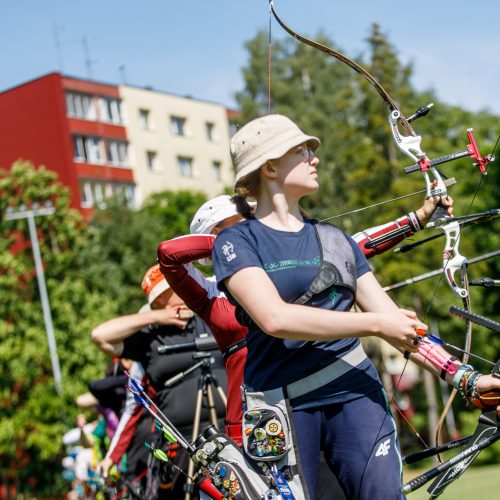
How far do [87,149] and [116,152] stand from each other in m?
3.14

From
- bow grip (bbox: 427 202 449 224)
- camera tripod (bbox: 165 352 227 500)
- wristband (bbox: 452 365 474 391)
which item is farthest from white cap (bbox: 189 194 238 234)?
wristband (bbox: 452 365 474 391)

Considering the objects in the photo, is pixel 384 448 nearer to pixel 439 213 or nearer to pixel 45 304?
pixel 439 213

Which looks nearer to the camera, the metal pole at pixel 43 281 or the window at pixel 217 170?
the metal pole at pixel 43 281

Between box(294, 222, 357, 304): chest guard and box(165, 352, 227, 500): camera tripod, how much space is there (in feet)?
7.42

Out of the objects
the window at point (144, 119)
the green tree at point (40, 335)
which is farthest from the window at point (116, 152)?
the green tree at point (40, 335)

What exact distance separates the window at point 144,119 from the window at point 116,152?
6.10 ft

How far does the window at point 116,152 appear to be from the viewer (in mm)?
59219

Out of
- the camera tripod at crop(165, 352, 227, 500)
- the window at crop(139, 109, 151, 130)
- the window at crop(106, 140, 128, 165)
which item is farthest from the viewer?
the window at crop(139, 109, 151, 130)

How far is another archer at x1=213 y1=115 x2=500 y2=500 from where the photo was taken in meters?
3.78

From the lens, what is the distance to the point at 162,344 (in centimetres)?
647

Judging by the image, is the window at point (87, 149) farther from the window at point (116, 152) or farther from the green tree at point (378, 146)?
the green tree at point (378, 146)

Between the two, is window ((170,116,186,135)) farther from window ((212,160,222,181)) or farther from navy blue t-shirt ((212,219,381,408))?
navy blue t-shirt ((212,219,381,408))

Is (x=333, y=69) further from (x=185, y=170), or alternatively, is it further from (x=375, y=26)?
(x=185, y=170)

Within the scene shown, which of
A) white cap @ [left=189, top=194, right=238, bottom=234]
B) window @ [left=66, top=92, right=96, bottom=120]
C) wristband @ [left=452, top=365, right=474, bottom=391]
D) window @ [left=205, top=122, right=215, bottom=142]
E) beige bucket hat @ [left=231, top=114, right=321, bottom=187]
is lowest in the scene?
wristband @ [left=452, top=365, right=474, bottom=391]
